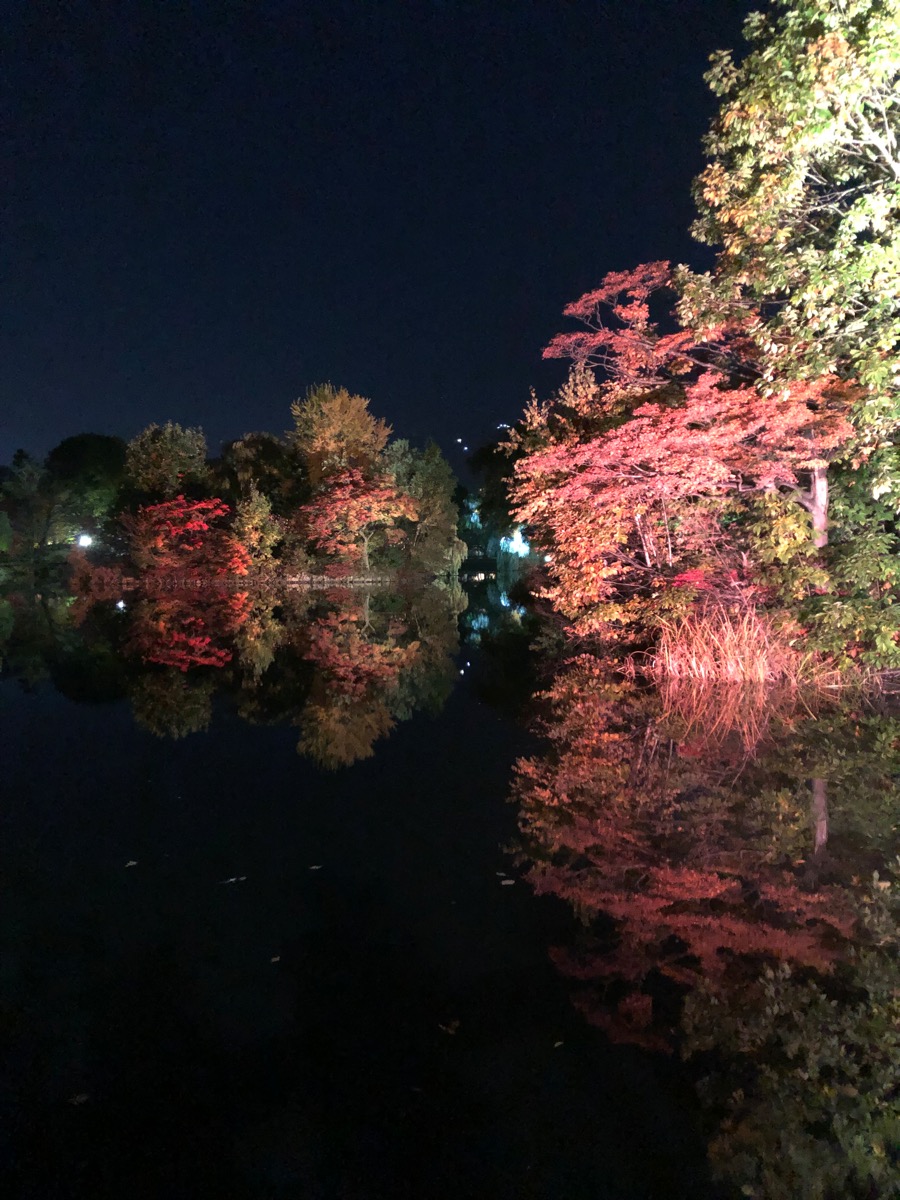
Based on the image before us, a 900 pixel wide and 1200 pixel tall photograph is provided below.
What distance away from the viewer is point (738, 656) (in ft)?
36.2

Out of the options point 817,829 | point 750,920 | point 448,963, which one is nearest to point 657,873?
point 750,920

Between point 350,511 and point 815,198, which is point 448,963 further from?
point 350,511

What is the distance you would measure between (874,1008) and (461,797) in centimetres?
364

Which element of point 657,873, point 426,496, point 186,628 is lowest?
point 657,873

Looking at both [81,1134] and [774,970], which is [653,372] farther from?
[81,1134]

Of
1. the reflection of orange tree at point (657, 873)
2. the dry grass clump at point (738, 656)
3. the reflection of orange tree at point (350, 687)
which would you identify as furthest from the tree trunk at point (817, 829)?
the dry grass clump at point (738, 656)

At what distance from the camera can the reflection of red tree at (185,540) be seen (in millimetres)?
36781

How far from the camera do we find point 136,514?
3841 cm

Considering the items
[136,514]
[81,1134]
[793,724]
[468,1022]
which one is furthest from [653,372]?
[136,514]

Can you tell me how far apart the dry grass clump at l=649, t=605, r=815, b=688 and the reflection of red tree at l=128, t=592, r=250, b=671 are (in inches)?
306

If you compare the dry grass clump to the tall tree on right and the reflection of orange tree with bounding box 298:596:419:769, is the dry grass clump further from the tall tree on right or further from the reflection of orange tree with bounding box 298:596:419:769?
the reflection of orange tree with bounding box 298:596:419:769

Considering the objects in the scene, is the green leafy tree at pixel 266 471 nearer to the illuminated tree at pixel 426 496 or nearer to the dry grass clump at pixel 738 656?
the illuminated tree at pixel 426 496

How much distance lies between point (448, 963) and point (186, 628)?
17.0 meters

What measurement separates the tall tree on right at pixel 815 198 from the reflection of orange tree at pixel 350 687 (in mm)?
6541
